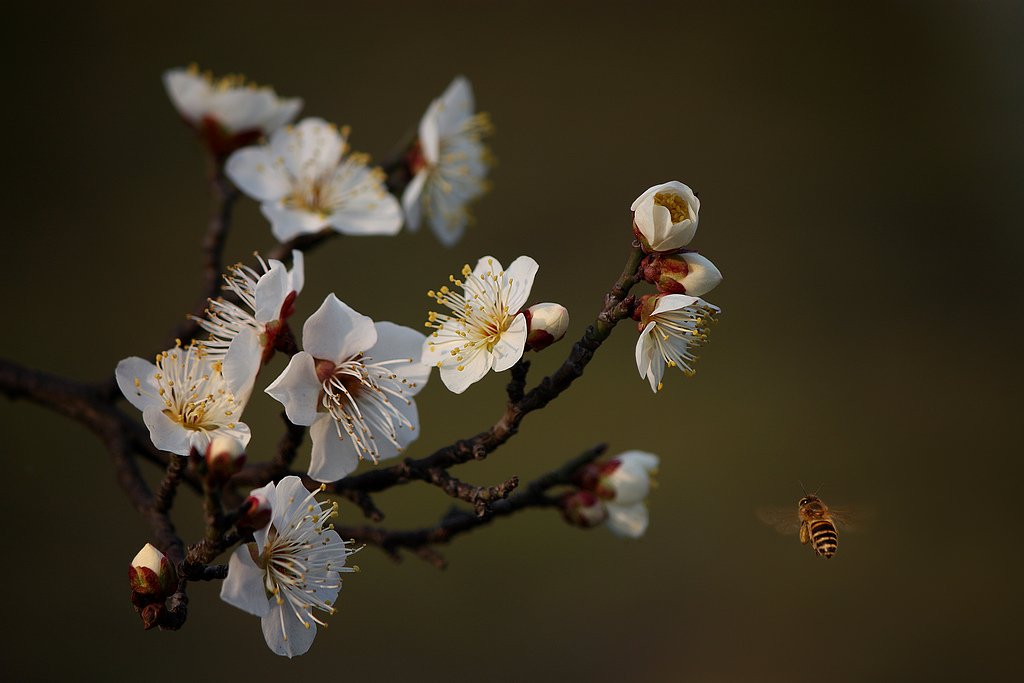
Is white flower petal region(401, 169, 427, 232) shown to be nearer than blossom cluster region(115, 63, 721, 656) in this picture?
No

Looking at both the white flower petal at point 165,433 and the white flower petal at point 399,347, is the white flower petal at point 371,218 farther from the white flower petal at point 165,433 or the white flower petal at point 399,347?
the white flower petal at point 165,433

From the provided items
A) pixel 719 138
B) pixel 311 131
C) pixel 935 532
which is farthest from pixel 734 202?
pixel 311 131

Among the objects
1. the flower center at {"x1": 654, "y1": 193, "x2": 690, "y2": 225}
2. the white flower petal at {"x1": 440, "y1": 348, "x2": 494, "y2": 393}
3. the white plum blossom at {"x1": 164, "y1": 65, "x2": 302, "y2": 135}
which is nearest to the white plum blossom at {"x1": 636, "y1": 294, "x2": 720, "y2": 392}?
the flower center at {"x1": 654, "y1": 193, "x2": 690, "y2": 225}

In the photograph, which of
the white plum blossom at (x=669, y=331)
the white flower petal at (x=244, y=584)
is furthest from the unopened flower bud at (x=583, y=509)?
the white flower petal at (x=244, y=584)

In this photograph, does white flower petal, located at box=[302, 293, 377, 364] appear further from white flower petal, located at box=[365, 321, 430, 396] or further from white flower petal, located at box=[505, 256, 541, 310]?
white flower petal, located at box=[505, 256, 541, 310]

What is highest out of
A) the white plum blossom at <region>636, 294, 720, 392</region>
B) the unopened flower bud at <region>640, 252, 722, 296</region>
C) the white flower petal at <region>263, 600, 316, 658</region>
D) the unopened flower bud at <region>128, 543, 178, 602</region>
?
the unopened flower bud at <region>640, 252, 722, 296</region>

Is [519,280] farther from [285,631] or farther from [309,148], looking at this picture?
[309,148]

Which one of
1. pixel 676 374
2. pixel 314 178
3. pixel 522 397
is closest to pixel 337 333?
pixel 522 397

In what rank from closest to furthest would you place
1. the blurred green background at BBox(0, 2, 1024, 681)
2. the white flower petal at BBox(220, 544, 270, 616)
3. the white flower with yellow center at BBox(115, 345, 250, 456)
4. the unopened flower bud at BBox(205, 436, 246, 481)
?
the unopened flower bud at BBox(205, 436, 246, 481)
the white flower petal at BBox(220, 544, 270, 616)
the white flower with yellow center at BBox(115, 345, 250, 456)
the blurred green background at BBox(0, 2, 1024, 681)
